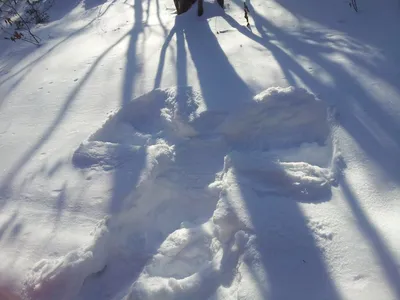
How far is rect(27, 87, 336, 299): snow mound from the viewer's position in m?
2.01

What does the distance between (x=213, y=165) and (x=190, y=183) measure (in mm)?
203

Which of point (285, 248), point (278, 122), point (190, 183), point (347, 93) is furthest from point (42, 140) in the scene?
point (347, 93)

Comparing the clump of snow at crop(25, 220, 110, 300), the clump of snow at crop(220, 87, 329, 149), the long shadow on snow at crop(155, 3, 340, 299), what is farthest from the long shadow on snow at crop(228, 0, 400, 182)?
the clump of snow at crop(25, 220, 110, 300)

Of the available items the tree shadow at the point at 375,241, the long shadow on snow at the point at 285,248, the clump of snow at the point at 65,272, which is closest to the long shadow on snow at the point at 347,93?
the tree shadow at the point at 375,241

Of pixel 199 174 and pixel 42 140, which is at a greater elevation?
pixel 42 140

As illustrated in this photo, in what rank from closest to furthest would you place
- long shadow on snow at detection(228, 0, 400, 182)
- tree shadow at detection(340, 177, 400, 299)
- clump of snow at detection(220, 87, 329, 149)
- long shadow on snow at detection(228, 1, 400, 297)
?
tree shadow at detection(340, 177, 400, 299) → long shadow on snow at detection(228, 1, 400, 297) → long shadow on snow at detection(228, 0, 400, 182) → clump of snow at detection(220, 87, 329, 149)

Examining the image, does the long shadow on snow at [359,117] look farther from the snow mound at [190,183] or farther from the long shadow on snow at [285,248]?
the long shadow on snow at [285,248]

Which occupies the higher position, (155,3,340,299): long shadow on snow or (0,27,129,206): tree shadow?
(0,27,129,206): tree shadow

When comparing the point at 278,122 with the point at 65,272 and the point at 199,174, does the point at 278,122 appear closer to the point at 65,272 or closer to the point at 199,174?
the point at 199,174

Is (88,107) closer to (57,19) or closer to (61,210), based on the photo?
(61,210)

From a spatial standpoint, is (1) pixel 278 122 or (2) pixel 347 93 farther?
(2) pixel 347 93

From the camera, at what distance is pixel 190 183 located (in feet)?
8.25

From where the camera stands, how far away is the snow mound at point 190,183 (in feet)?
6.59

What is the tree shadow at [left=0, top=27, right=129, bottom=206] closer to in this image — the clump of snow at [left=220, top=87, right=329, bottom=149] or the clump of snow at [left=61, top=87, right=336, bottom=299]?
the clump of snow at [left=61, top=87, right=336, bottom=299]
